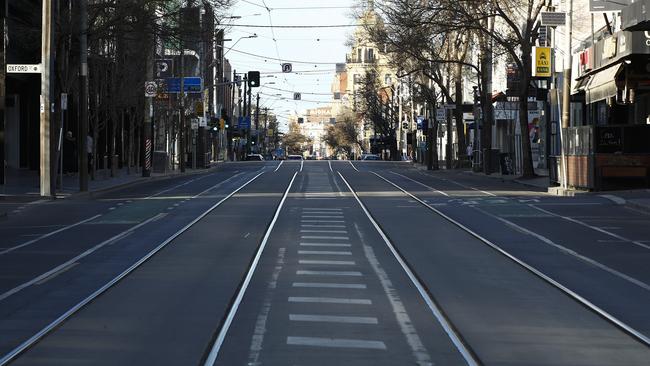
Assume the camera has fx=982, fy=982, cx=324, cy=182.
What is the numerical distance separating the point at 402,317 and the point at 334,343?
1.59m

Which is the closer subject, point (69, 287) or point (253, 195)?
point (69, 287)

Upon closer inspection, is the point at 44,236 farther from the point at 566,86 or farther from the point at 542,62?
the point at 542,62

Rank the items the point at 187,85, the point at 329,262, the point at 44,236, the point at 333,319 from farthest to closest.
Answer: the point at 187,85, the point at 44,236, the point at 329,262, the point at 333,319

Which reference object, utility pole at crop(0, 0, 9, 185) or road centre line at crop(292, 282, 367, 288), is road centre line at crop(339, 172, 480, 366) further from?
utility pole at crop(0, 0, 9, 185)

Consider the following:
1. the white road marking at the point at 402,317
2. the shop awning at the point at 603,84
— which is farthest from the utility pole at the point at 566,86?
the white road marking at the point at 402,317

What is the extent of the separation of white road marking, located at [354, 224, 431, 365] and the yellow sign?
1050 inches

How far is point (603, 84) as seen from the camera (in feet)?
119

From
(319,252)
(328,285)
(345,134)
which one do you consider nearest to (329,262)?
(319,252)

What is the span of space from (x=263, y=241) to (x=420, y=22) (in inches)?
941

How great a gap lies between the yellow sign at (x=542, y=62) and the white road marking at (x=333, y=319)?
31761 millimetres

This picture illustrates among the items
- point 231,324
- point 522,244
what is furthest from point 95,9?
point 231,324

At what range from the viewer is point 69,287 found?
12.6 metres

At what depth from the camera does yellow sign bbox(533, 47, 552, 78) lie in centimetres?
4044

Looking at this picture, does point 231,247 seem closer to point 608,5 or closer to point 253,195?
point 253,195
